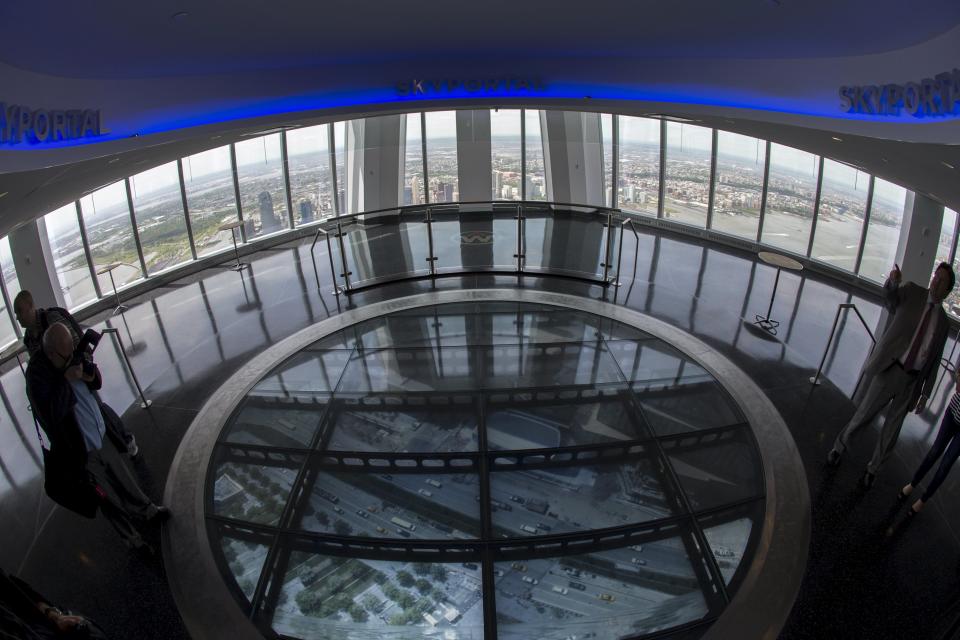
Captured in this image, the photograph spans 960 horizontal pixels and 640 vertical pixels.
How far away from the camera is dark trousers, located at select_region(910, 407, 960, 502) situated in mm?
4211

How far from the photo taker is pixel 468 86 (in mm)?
7355

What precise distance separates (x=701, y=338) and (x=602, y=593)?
457 cm

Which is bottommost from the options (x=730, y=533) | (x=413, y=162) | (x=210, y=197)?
(x=730, y=533)

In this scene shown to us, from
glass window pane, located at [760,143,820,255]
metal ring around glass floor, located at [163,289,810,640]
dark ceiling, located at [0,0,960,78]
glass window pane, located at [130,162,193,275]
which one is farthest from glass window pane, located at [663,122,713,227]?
glass window pane, located at [130,162,193,275]

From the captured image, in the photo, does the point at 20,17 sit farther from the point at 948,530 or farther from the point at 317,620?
the point at 948,530

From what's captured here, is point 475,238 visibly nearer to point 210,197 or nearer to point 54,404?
point 210,197

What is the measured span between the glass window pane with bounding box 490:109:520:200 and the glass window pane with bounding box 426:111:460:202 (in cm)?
110

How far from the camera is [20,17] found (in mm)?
2949

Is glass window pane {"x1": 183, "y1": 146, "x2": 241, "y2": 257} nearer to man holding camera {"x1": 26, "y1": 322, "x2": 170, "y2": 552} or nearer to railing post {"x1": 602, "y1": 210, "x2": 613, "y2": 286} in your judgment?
man holding camera {"x1": 26, "y1": 322, "x2": 170, "y2": 552}

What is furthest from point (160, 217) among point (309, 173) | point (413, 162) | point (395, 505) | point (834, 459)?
point (834, 459)

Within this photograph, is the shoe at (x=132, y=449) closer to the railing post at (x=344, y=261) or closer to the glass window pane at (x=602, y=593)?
the glass window pane at (x=602, y=593)

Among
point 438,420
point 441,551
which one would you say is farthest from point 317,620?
point 438,420

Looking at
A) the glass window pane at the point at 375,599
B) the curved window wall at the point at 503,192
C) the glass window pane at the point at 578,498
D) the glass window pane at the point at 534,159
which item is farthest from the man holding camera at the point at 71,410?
the glass window pane at the point at 534,159

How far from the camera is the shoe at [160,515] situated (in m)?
4.49
